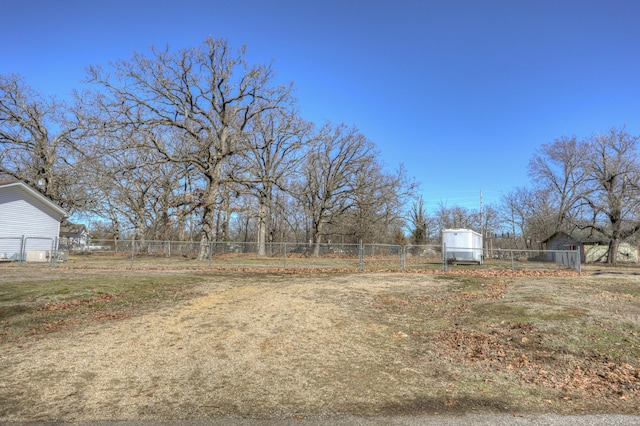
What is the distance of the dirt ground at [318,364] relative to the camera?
13.3 ft

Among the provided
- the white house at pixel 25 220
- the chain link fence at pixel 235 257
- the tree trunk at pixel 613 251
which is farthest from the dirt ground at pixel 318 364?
the tree trunk at pixel 613 251

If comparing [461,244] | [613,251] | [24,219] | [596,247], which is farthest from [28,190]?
[596,247]

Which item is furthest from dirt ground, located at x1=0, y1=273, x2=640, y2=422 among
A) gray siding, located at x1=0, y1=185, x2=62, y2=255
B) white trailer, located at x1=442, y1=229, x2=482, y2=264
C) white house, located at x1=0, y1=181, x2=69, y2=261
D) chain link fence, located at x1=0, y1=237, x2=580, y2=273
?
gray siding, located at x1=0, y1=185, x2=62, y2=255

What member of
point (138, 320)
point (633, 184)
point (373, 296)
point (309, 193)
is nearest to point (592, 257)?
point (633, 184)

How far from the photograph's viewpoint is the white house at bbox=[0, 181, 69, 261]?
22062mm

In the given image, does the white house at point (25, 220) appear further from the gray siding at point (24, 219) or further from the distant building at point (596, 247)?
the distant building at point (596, 247)

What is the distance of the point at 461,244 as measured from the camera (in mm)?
27312

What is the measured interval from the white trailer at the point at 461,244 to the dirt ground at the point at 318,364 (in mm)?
16718

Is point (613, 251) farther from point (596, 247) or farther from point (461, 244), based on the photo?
point (461, 244)

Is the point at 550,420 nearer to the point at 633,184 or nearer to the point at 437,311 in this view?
the point at 437,311

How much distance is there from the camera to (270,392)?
440 cm

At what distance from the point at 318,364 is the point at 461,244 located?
24330mm

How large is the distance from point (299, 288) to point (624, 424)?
957 centimetres

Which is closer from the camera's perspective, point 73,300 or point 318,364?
point 318,364
